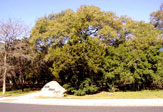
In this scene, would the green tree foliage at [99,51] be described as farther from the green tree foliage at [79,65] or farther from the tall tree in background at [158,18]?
the tall tree in background at [158,18]

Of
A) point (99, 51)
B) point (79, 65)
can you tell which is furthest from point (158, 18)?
point (79, 65)

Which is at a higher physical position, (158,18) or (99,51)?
(158,18)

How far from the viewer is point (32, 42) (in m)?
24.5

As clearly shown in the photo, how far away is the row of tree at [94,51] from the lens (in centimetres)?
1859

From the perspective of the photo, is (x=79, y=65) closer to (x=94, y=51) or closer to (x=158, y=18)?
(x=94, y=51)

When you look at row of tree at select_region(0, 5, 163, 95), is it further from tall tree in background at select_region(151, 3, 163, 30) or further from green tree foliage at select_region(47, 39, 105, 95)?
tall tree in background at select_region(151, 3, 163, 30)

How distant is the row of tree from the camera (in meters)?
18.6

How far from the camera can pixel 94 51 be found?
60.9 ft

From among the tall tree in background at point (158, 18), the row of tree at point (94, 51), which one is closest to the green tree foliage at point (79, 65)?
the row of tree at point (94, 51)

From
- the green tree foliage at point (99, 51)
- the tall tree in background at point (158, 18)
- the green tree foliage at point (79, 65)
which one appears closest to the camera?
the green tree foliage at point (79, 65)

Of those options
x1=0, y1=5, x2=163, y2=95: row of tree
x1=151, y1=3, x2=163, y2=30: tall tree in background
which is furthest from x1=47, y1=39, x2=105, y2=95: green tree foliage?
x1=151, y1=3, x2=163, y2=30: tall tree in background

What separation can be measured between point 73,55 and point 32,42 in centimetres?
932

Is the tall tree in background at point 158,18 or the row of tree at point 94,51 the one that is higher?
the tall tree in background at point 158,18

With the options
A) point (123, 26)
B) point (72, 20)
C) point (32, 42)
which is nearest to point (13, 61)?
point (32, 42)
